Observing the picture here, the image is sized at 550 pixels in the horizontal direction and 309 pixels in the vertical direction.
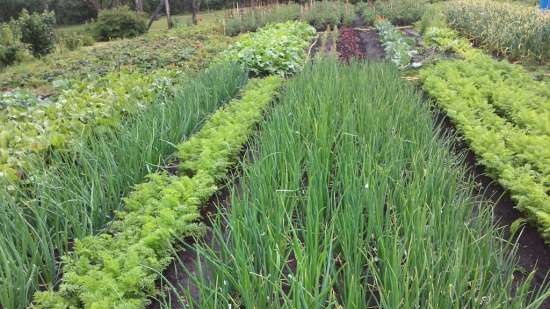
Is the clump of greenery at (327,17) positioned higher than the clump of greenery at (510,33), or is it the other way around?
the clump of greenery at (327,17)

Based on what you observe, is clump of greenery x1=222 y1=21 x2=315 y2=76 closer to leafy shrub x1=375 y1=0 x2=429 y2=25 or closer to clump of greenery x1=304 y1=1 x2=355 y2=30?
clump of greenery x1=304 y1=1 x2=355 y2=30

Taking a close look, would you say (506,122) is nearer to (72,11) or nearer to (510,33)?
(510,33)

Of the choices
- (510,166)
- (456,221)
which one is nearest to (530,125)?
(510,166)

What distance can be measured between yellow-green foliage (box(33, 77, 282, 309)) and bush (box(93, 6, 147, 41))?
13332 millimetres

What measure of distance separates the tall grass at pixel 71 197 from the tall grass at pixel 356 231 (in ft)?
2.18

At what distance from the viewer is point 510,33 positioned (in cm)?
810

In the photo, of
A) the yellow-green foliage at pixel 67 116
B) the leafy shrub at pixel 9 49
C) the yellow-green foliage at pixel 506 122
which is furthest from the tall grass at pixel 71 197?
the leafy shrub at pixel 9 49

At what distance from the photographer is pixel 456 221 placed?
1.91 meters

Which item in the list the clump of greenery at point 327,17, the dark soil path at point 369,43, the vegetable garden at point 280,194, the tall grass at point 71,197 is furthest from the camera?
the clump of greenery at point 327,17

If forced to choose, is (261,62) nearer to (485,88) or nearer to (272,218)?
(485,88)

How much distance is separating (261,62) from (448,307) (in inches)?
241

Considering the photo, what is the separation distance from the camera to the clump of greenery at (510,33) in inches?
294

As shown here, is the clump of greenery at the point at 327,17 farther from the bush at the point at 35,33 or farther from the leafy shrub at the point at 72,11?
the leafy shrub at the point at 72,11

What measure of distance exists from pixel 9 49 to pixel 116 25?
16.7 ft
